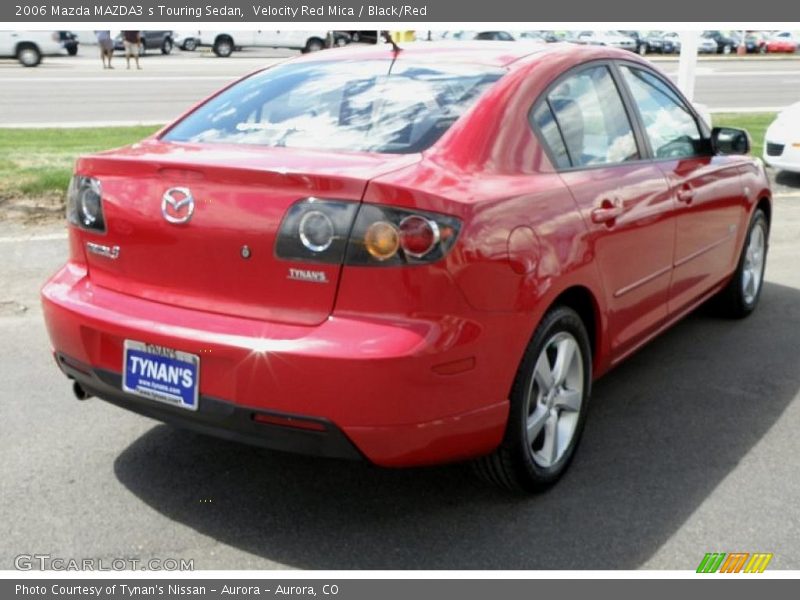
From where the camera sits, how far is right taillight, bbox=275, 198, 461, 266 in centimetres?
293

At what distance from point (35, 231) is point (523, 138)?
516 cm

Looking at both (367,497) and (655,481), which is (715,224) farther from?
(367,497)

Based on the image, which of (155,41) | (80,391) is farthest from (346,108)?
(155,41)

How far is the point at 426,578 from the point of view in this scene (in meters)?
3.05

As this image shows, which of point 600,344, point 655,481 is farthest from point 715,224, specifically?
point 655,481

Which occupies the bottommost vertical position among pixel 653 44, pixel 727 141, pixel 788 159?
pixel 653 44

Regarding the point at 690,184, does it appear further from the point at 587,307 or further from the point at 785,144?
the point at 785,144

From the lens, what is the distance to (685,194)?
4559mm

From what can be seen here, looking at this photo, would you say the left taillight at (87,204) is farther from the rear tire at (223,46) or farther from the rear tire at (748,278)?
the rear tire at (223,46)

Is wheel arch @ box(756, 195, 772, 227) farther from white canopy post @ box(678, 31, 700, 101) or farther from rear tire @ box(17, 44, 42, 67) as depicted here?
rear tire @ box(17, 44, 42, 67)

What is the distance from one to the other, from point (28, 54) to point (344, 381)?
3104 cm

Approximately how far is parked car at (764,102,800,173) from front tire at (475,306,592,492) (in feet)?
25.6

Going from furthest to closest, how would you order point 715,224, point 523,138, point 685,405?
1. point 715,224
2. point 685,405
3. point 523,138

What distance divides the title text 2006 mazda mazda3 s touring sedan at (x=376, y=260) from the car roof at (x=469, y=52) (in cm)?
2
